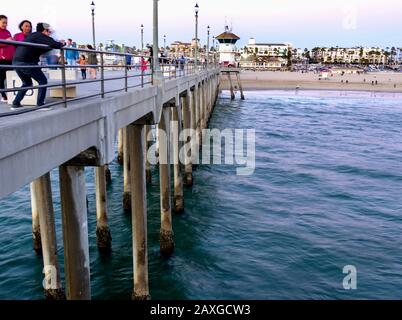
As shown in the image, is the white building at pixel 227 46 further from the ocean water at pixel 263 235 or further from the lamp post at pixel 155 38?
the lamp post at pixel 155 38

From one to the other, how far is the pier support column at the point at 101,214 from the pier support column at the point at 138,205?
3725 mm

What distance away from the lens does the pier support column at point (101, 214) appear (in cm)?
1369

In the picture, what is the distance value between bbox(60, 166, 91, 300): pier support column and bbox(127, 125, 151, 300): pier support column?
3.13 metres

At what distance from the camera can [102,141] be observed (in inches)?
280

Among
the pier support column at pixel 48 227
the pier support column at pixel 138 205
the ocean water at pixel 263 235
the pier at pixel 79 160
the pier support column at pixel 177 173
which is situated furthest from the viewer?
the pier support column at pixel 177 173

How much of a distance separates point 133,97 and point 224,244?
7.62 meters

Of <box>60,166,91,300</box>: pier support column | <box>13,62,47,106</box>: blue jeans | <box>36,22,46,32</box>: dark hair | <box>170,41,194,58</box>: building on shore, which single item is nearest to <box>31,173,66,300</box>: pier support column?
<box>60,166,91,300</box>: pier support column

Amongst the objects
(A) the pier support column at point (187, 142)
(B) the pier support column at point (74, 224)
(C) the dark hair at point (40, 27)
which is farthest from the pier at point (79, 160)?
(A) the pier support column at point (187, 142)

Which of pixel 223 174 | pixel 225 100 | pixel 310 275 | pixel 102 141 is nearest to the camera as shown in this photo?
pixel 102 141

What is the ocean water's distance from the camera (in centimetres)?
1213

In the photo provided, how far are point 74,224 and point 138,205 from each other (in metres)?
3.55

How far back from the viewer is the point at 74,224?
6594 millimetres
